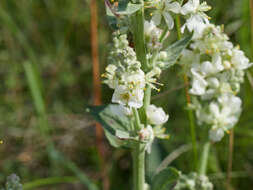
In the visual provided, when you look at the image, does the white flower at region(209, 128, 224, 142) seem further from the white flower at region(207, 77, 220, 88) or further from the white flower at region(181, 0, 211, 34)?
the white flower at region(181, 0, 211, 34)

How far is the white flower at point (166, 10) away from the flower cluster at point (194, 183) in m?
1.36

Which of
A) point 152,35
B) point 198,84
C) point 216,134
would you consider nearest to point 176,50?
point 152,35

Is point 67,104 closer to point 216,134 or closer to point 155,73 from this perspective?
point 216,134

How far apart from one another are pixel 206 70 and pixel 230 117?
0.60 m

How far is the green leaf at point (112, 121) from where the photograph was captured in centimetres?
251

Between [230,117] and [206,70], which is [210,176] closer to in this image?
[230,117]

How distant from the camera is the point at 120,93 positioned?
204 centimetres

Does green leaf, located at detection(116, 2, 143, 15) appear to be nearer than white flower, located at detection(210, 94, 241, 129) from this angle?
Yes

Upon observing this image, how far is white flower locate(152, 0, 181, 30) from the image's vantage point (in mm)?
2143

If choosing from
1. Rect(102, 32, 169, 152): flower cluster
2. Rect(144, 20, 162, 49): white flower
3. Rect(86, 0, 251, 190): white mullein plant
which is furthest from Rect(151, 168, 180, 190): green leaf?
Rect(144, 20, 162, 49): white flower

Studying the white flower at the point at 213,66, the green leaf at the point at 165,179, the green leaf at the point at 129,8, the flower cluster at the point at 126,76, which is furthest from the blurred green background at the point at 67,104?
the green leaf at the point at 129,8

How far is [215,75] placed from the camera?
2941 mm

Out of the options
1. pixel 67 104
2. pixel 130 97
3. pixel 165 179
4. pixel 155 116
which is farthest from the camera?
pixel 67 104

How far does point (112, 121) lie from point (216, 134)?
3.44ft
